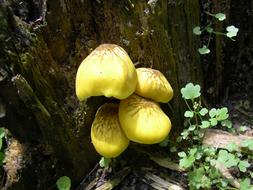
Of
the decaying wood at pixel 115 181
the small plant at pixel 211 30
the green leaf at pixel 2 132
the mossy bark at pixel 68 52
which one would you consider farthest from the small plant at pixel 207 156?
the green leaf at pixel 2 132

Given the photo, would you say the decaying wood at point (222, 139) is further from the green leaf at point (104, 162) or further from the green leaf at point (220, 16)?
the green leaf at point (220, 16)

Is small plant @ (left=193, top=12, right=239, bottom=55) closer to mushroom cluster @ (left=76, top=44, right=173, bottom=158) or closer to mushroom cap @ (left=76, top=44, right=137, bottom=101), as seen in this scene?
mushroom cluster @ (left=76, top=44, right=173, bottom=158)

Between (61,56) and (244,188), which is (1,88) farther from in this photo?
(244,188)

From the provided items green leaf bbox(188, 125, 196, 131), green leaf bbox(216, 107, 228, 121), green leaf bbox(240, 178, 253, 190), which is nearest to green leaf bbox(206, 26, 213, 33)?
green leaf bbox(216, 107, 228, 121)

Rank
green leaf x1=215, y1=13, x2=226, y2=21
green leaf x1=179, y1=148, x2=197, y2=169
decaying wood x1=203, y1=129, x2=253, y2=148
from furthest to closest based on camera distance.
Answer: decaying wood x1=203, y1=129, x2=253, y2=148, green leaf x1=215, y1=13, x2=226, y2=21, green leaf x1=179, y1=148, x2=197, y2=169

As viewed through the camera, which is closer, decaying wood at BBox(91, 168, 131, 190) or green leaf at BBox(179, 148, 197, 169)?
green leaf at BBox(179, 148, 197, 169)

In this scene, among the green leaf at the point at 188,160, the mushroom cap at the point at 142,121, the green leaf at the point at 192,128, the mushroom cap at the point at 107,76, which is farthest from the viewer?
the green leaf at the point at 192,128

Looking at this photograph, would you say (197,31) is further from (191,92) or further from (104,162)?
(104,162)
